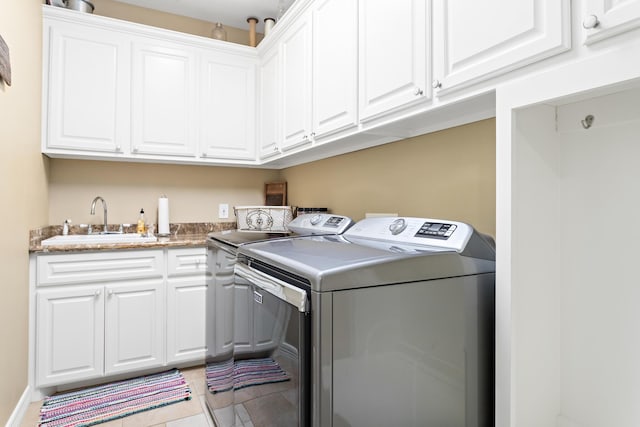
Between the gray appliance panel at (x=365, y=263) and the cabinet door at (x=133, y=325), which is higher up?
the gray appliance panel at (x=365, y=263)

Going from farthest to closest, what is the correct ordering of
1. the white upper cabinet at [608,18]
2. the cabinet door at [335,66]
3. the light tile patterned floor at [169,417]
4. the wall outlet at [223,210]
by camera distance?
the wall outlet at [223,210] → the light tile patterned floor at [169,417] → the cabinet door at [335,66] → the white upper cabinet at [608,18]

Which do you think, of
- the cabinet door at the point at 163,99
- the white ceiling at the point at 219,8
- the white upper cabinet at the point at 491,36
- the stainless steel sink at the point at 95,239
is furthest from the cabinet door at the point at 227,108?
the white upper cabinet at the point at 491,36

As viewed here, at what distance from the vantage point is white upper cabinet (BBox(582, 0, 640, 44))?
73 cm

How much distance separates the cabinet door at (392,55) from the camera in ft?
4.18

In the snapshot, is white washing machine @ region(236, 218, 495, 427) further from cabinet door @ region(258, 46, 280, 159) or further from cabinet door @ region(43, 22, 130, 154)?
cabinet door @ region(43, 22, 130, 154)

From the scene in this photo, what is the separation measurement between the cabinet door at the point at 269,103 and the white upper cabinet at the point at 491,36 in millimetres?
1487

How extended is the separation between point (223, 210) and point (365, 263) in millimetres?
2493

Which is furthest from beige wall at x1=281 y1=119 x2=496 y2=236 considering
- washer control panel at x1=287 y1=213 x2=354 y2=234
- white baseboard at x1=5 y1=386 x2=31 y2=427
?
white baseboard at x1=5 y1=386 x2=31 y2=427

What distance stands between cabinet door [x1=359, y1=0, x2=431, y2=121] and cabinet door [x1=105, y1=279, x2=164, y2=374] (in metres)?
1.82

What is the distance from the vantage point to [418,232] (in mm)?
1291

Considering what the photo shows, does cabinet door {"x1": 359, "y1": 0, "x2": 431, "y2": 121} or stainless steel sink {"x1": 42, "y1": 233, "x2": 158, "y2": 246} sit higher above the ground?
cabinet door {"x1": 359, "y1": 0, "x2": 431, "y2": 121}

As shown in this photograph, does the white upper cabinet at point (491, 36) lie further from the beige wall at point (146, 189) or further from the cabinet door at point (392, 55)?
the beige wall at point (146, 189)

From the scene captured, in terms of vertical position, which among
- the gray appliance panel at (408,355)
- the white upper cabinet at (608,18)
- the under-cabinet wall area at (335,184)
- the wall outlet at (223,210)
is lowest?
the gray appliance panel at (408,355)

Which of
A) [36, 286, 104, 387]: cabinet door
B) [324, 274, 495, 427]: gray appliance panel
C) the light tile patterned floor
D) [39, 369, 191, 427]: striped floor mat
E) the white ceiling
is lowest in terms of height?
the light tile patterned floor
